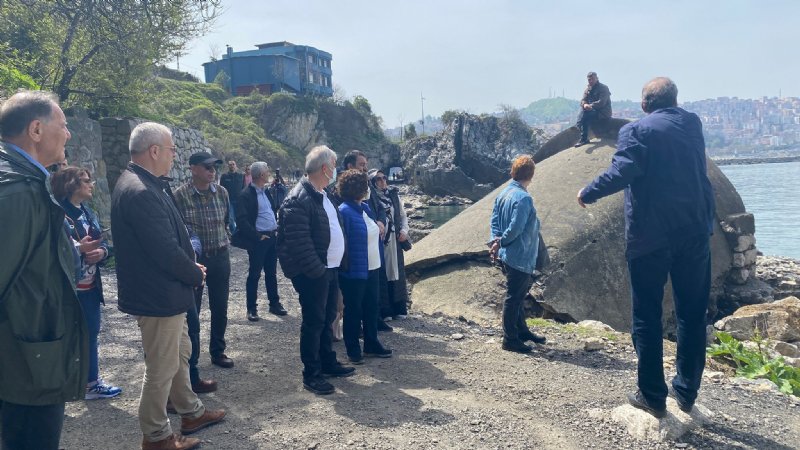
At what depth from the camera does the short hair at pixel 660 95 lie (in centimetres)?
399

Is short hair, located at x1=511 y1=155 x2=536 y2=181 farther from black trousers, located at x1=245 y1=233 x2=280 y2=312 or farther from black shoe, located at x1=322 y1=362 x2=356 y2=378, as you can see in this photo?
black trousers, located at x1=245 y1=233 x2=280 y2=312

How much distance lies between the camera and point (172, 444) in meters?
3.50

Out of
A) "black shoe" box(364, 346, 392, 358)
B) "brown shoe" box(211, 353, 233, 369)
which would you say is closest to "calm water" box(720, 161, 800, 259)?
"black shoe" box(364, 346, 392, 358)

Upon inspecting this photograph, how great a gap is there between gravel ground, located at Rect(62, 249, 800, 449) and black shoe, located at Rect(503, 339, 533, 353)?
11 centimetres

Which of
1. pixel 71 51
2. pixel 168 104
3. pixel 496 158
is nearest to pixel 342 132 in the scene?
pixel 496 158

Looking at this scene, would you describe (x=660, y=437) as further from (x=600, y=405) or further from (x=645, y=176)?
(x=645, y=176)

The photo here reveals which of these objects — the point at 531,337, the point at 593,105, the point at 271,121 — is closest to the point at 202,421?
the point at 531,337

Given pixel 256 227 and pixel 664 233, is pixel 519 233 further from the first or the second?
pixel 256 227

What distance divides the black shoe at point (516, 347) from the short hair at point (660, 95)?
272 cm

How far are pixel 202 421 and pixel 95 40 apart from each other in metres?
11.4

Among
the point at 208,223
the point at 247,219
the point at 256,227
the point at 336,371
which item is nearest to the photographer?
the point at 336,371

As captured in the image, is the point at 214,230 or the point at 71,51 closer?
the point at 214,230

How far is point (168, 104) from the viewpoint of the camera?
4009cm

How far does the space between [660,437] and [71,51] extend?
13.4 m
